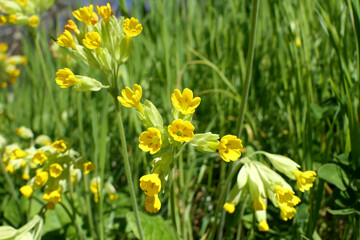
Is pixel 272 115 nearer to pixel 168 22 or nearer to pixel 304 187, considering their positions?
pixel 168 22

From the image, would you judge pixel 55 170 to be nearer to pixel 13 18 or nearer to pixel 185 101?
pixel 185 101

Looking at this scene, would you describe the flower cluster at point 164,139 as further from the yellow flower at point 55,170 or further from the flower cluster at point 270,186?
the yellow flower at point 55,170

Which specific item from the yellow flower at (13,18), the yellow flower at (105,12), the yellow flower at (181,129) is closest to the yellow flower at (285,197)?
the yellow flower at (181,129)

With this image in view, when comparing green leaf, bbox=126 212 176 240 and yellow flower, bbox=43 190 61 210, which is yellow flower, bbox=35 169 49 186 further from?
green leaf, bbox=126 212 176 240

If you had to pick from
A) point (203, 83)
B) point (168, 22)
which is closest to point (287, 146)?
point (203, 83)

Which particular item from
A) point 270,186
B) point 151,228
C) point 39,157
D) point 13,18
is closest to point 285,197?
point 270,186
